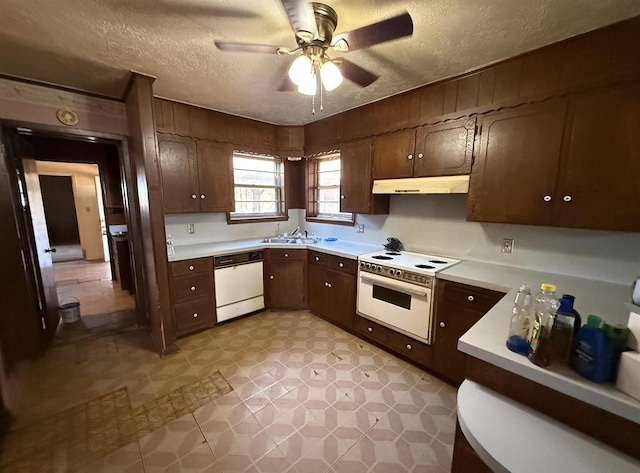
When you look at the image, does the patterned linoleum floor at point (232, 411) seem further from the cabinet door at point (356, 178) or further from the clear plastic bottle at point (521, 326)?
the cabinet door at point (356, 178)

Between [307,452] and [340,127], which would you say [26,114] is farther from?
[307,452]

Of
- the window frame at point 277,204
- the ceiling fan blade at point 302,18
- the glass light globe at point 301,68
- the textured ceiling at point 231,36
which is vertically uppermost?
the textured ceiling at point 231,36

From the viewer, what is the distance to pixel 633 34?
1.47 meters

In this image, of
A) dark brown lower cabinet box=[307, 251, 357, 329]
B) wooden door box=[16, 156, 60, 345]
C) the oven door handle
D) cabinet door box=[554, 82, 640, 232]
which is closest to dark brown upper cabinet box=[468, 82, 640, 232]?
cabinet door box=[554, 82, 640, 232]

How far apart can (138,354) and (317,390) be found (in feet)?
5.99

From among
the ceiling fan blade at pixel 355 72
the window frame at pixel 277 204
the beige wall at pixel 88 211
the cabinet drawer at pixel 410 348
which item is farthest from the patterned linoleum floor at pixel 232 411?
the beige wall at pixel 88 211

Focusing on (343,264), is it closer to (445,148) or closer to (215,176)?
(445,148)

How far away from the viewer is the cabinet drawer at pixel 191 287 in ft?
8.84

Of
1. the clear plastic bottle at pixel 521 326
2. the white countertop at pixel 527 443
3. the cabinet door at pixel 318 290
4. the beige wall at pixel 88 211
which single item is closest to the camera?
the white countertop at pixel 527 443

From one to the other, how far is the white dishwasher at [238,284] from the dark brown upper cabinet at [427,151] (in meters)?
1.84

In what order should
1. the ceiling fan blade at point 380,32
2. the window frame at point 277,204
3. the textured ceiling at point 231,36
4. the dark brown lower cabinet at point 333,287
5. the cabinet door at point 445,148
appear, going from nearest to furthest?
the ceiling fan blade at point 380,32 → the textured ceiling at point 231,36 → the cabinet door at point 445,148 → the dark brown lower cabinet at point 333,287 → the window frame at point 277,204

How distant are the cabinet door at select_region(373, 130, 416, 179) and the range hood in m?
0.08

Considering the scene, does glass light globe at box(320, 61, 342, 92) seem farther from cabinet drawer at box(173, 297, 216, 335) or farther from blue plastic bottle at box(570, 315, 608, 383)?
cabinet drawer at box(173, 297, 216, 335)

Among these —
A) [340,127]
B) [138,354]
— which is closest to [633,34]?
[340,127]
